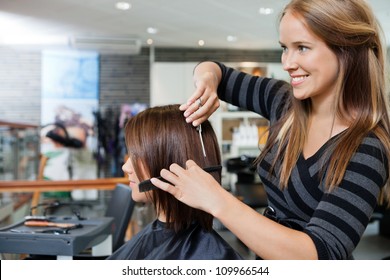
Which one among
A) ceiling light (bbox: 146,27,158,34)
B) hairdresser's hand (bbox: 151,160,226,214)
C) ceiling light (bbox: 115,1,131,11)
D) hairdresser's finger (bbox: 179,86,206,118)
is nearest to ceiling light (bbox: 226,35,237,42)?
ceiling light (bbox: 146,27,158,34)

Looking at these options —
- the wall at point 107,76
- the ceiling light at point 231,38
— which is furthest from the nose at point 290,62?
the wall at point 107,76

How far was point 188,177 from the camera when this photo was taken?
2.18 ft

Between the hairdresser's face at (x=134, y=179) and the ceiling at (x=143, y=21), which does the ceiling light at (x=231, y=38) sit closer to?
the ceiling at (x=143, y=21)

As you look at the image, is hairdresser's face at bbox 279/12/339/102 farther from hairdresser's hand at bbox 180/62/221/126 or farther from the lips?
hairdresser's hand at bbox 180/62/221/126

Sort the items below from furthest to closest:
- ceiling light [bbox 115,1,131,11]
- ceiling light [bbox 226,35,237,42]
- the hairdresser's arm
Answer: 1. ceiling light [bbox 226,35,237,42]
2. ceiling light [bbox 115,1,131,11]
3. the hairdresser's arm

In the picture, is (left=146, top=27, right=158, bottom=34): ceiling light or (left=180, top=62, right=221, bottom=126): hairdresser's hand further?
Result: (left=146, top=27, right=158, bottom=34): ceiling light

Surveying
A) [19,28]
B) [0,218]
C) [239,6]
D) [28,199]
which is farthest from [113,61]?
[0,218]

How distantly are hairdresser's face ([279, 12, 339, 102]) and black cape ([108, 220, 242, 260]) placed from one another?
0.42 m

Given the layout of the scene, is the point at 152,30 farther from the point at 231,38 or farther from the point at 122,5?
the point at 122,5

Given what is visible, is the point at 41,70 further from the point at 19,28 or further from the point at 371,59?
the point at 371,59

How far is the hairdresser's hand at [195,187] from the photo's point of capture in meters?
0.65

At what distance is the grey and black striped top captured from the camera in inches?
27.0

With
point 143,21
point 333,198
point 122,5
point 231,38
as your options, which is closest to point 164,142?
point 333,198

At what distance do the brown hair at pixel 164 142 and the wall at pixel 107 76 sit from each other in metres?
5.41
